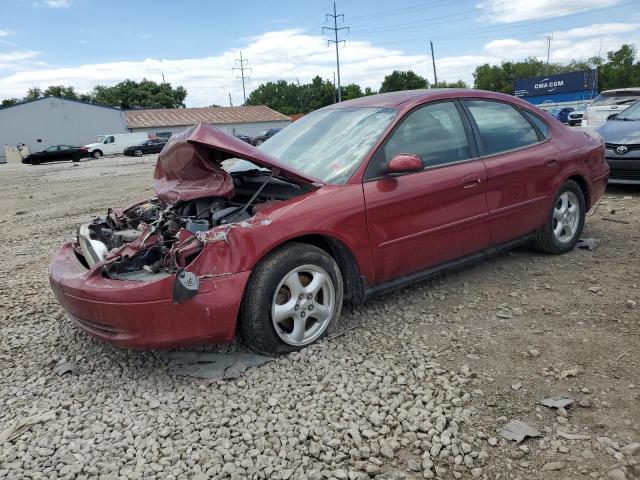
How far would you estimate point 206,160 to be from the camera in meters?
3.47

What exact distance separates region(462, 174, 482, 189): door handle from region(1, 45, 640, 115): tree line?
67949 millimetres

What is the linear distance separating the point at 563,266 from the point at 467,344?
1866 mm

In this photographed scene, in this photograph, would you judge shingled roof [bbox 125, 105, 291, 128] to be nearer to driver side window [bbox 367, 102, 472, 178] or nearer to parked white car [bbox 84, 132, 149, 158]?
parked white car [bbox 84, 132, 149, 158]

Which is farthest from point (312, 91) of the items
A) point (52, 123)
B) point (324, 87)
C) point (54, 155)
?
point (54, 155)

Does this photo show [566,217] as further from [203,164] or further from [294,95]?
[294,95]

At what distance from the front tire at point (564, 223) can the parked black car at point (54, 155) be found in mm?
35345

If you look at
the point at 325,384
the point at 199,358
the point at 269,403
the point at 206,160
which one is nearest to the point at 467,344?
the point at 325,384

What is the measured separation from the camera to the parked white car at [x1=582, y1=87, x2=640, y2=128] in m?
13.2

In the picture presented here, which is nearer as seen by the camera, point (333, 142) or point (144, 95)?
point (333, 142)

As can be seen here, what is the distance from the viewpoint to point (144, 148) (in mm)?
37562

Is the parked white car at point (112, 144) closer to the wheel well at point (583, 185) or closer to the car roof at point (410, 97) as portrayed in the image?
the car roof at point (410, 97)

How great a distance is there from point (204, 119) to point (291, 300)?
2099 inches

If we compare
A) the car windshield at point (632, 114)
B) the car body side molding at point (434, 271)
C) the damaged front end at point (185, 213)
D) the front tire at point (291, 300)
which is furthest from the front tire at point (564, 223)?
the car windshield at point (632, 114)

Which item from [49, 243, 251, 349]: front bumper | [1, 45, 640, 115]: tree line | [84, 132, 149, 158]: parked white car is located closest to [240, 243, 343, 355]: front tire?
[49, 243, 251, 349]: front bumper
